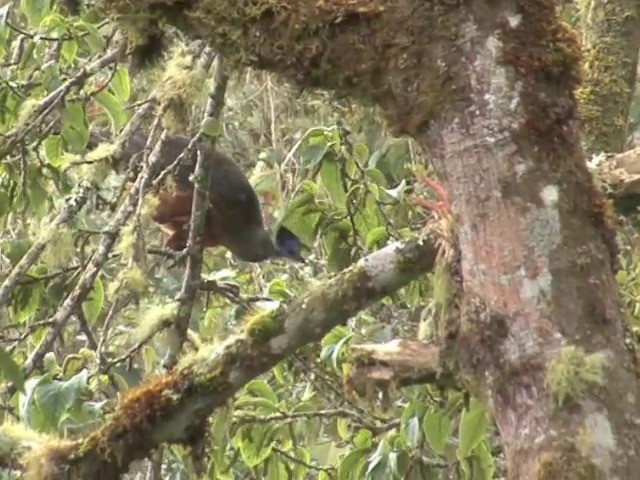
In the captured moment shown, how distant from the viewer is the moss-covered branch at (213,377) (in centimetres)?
168

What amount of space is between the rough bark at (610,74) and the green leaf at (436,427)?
67 centimetres

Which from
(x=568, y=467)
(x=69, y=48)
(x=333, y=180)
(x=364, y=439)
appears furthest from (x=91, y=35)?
(x=568, y=467)

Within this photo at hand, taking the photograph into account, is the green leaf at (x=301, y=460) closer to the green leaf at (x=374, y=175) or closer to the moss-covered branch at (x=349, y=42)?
the green leaf at (x=374, y=175)

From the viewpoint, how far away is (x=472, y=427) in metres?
1.87

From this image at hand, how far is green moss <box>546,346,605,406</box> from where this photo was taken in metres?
1.17

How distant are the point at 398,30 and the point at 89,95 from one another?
102 centimetres

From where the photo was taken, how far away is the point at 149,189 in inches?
85.1

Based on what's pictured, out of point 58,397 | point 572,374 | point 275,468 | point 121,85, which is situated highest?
point 121,85

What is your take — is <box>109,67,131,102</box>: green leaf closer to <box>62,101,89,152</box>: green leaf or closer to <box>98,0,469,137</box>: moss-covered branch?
<box>62,101,89,152</box>: green leaf

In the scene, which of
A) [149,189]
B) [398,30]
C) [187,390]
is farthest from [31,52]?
[398,30]

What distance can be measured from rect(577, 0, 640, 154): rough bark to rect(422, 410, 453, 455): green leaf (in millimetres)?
675

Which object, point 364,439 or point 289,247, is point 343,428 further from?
point 289,247

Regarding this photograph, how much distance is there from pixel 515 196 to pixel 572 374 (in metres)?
0.24

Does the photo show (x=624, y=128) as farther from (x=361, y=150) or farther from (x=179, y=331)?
(x=179, y=331)
